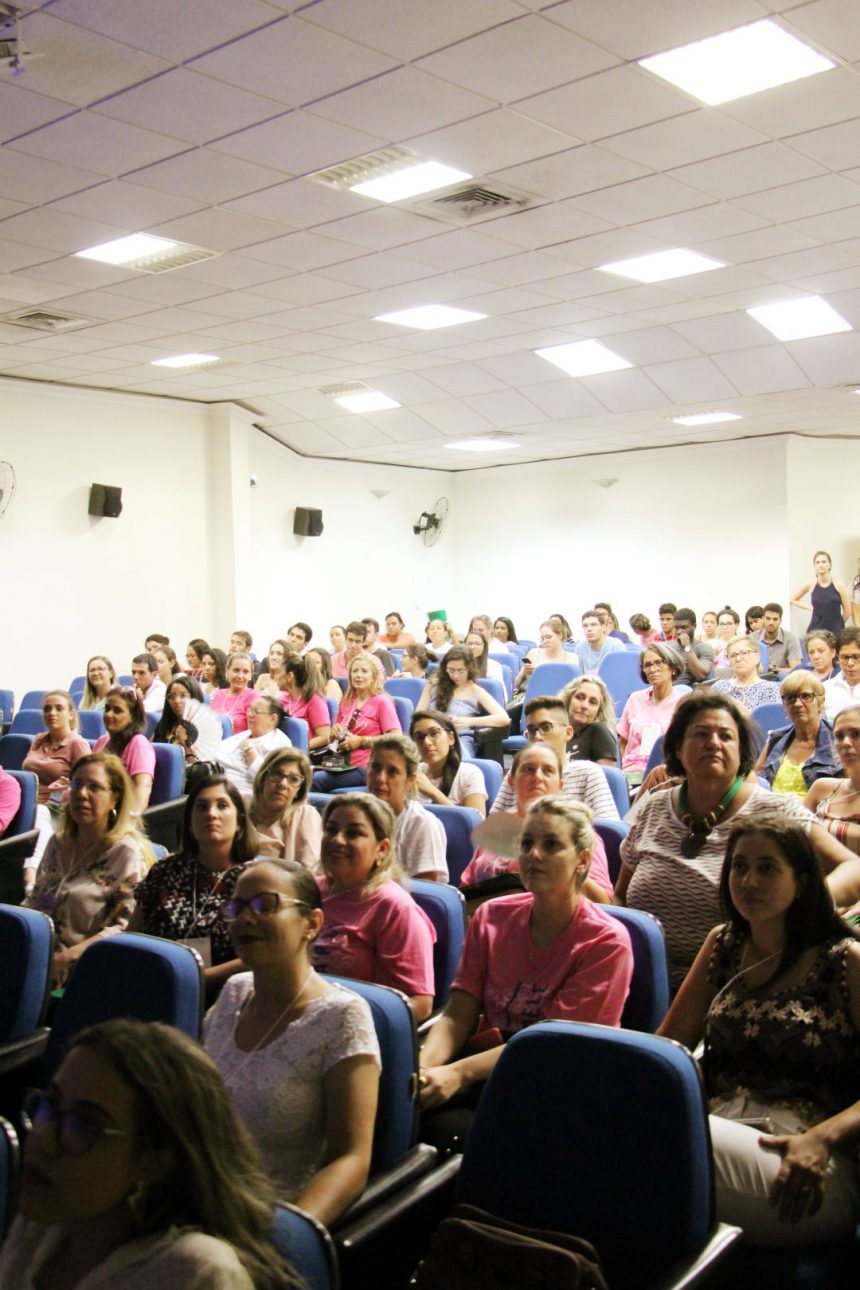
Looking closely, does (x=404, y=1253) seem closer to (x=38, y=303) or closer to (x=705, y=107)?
(x=705, y=107)

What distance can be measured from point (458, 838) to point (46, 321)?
212 inches

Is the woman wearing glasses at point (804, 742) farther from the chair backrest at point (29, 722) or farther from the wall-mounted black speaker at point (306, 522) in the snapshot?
the wall-mounted black speaker at point (306, 522)

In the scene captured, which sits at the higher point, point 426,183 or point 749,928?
point 426,183

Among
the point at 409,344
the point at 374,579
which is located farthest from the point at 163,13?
the point at 374,579

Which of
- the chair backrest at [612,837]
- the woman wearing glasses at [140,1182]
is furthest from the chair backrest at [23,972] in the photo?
the chair backrest at [612,837]

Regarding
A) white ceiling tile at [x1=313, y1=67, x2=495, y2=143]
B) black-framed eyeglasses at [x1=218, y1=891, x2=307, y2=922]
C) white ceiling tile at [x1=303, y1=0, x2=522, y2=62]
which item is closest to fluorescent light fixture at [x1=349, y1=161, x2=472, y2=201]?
white ceiling tile at [x1=313, y1=67, x2=495, y2=143]

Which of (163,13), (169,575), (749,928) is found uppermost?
(163,13)

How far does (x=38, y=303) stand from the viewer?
7078 millimetres

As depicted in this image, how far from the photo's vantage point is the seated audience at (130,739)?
16.4ft

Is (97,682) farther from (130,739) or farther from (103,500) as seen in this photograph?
(103,500)

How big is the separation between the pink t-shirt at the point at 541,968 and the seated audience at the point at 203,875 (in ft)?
2.73

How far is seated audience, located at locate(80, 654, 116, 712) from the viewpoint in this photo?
6.92 metres

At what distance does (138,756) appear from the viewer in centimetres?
504

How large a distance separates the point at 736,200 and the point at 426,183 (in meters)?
1.48
